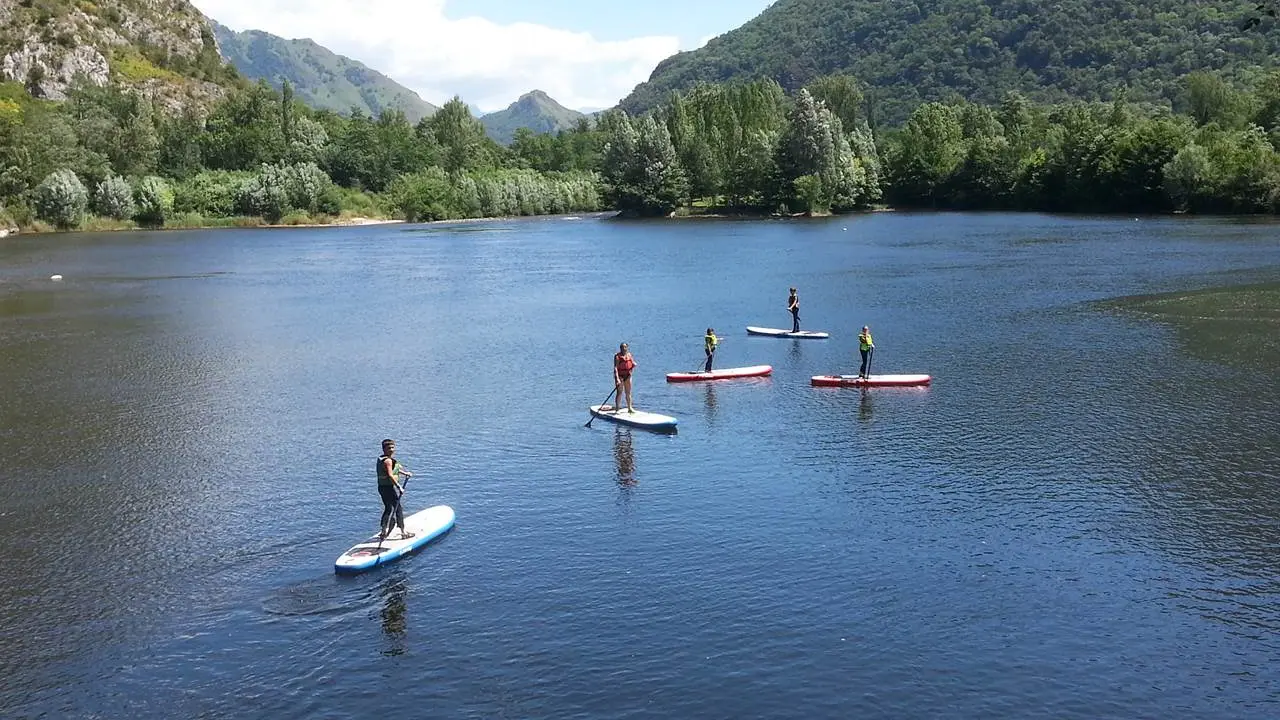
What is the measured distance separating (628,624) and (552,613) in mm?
1939

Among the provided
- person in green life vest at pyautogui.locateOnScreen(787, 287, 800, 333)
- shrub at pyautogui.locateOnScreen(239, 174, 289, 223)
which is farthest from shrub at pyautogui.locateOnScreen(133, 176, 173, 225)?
person in green life vest at pyautogui.locateOnScreen(787, 287, 800, 333)

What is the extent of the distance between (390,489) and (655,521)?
7835 millimetres

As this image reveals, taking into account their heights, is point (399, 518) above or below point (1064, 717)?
above

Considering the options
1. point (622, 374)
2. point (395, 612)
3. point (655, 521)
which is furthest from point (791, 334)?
point (395, 612)

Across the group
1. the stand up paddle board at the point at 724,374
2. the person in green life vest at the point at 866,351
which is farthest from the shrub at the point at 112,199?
the person in green life vest at the point at 866,351

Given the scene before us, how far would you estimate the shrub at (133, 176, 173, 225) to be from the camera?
611ft

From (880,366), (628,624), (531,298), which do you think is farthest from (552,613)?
(531,298)

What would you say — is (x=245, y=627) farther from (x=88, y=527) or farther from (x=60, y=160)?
(x=60, y=160)

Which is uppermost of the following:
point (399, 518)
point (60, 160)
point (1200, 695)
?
point (60, 160)

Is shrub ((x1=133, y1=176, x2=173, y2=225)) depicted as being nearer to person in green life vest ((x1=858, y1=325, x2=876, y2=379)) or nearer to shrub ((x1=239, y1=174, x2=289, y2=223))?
shrub ((x1=239, y1=174, x2=289, y2=223))

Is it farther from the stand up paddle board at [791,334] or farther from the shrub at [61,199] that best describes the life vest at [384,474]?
the shrub at [61,199]

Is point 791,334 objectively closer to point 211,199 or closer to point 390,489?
point 390,489

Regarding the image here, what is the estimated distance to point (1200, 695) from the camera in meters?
21.3

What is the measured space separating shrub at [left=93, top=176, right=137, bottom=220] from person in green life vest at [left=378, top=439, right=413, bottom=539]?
175 metres
